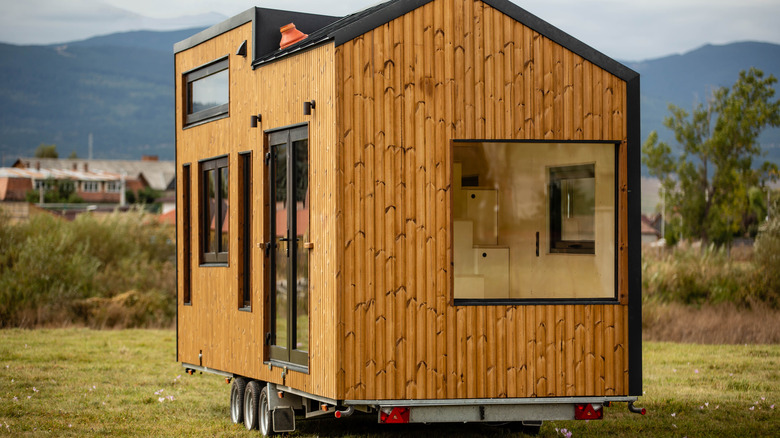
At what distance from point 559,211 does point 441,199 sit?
1295 millimetres

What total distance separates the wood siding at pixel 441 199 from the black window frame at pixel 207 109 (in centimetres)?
277

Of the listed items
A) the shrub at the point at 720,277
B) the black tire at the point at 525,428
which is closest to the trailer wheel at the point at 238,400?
the black tire at the point at 525,428

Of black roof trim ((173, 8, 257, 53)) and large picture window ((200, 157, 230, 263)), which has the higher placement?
black roof trim ((173, 8, 257, 53))

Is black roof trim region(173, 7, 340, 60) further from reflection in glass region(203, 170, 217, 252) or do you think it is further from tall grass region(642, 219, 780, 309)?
tall grass region(642, 219, 780, 309)

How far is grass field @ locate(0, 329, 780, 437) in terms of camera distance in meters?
9.80

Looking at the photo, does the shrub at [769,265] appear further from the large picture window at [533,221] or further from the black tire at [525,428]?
the large picture window at [533,221]

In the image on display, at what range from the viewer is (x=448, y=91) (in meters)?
7.84

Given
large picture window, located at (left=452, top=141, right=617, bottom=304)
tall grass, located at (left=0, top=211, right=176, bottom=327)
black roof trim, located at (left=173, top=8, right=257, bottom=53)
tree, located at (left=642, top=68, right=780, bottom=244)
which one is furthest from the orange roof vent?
tree, located at (left=642, top=68, right=780, bottom=244)

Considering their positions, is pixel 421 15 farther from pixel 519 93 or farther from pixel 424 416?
pixel 424 416

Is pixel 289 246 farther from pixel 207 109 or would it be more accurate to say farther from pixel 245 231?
pixel 207 109

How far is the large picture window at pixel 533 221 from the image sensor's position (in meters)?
8.10

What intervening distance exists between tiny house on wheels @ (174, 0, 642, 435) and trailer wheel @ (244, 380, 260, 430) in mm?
862

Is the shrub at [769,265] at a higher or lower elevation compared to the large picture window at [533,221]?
lower

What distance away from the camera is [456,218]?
27.0ft
